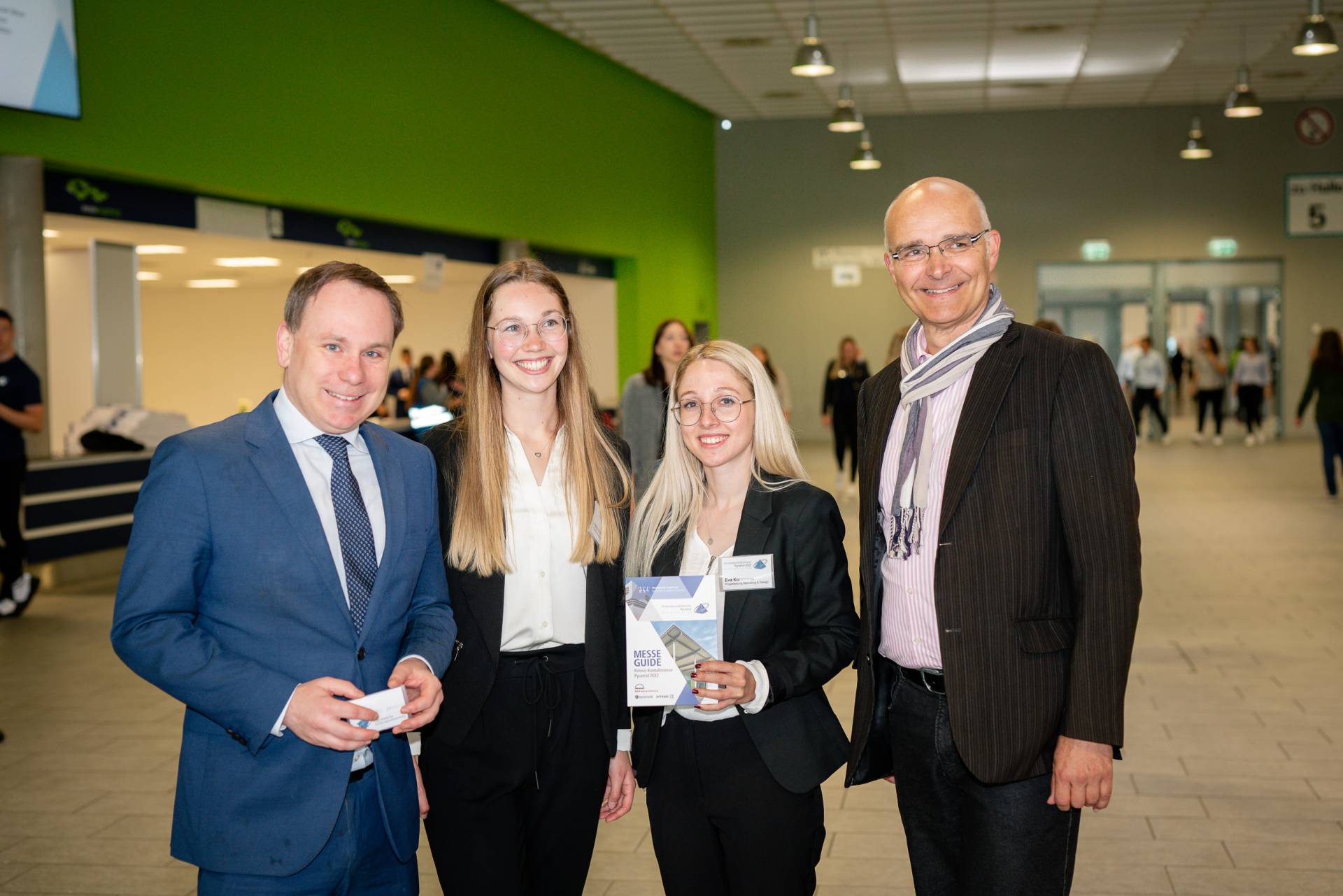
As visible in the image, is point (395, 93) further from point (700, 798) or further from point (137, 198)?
point (700, 798)

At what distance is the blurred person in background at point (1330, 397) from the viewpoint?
12.5 m

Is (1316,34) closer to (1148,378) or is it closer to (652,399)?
(652,399)

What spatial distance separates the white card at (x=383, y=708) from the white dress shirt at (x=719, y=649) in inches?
23.4

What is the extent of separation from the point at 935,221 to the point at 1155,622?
565 cm

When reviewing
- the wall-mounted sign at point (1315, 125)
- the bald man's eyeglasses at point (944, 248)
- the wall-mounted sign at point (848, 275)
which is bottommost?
the bald man's eyeglasses at point (944, 248)

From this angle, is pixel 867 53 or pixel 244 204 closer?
pixel 244 204

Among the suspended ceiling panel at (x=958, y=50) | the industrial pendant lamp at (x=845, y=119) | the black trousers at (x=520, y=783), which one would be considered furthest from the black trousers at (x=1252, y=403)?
the black trousers at (x=520, y=783)

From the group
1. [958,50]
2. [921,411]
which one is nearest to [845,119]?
[958,50]

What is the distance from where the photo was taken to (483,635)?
2.44 metres

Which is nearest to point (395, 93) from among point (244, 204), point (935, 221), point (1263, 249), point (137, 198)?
point (244, 204)

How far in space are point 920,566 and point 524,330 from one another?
918 mm

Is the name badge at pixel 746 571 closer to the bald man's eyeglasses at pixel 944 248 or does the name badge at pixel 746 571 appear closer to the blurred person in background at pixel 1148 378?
the bald man's eyeglasses at pixel 944 248

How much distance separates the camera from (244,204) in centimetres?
1007

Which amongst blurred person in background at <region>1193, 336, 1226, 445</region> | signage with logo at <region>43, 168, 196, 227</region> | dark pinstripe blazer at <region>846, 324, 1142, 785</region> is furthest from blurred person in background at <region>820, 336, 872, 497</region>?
dark pinstripe blazer at <region>846, 324, 1142, 785</region>
